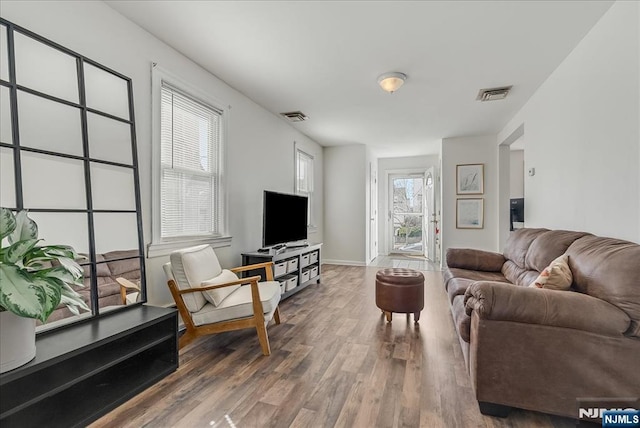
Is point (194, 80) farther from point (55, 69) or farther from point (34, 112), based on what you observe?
point (34, 112)

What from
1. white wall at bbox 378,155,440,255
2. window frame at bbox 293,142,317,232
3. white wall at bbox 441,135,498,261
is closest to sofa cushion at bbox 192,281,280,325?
window frame at bbox 293,142,317,232

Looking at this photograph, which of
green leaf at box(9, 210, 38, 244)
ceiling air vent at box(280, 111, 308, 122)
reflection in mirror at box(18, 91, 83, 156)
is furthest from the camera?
ceiling air vent at box(280, 111, 308, 122)

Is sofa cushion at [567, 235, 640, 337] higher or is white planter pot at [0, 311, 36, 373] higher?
sofa cushion at [567, 235, 640, 337]

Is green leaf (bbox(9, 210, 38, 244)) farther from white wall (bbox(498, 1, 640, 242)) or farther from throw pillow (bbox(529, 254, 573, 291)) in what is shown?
white wall (bbox(498, 1, 640, 242))

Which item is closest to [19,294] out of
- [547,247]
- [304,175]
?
[547,247]

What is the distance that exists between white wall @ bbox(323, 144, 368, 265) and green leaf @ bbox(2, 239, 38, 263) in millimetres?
5142

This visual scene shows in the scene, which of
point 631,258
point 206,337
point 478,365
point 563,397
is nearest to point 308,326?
point 206,337

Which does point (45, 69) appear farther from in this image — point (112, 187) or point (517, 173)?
point (517, 173)

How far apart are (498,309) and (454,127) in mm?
4138

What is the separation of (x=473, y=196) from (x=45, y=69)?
5812mm

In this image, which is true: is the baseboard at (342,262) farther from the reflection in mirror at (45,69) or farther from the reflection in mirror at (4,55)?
the reflection in mirror at (4,55)

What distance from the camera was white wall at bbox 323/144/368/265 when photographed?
599 cm

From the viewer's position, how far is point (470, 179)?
5.41 metres

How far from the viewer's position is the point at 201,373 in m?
1.99
